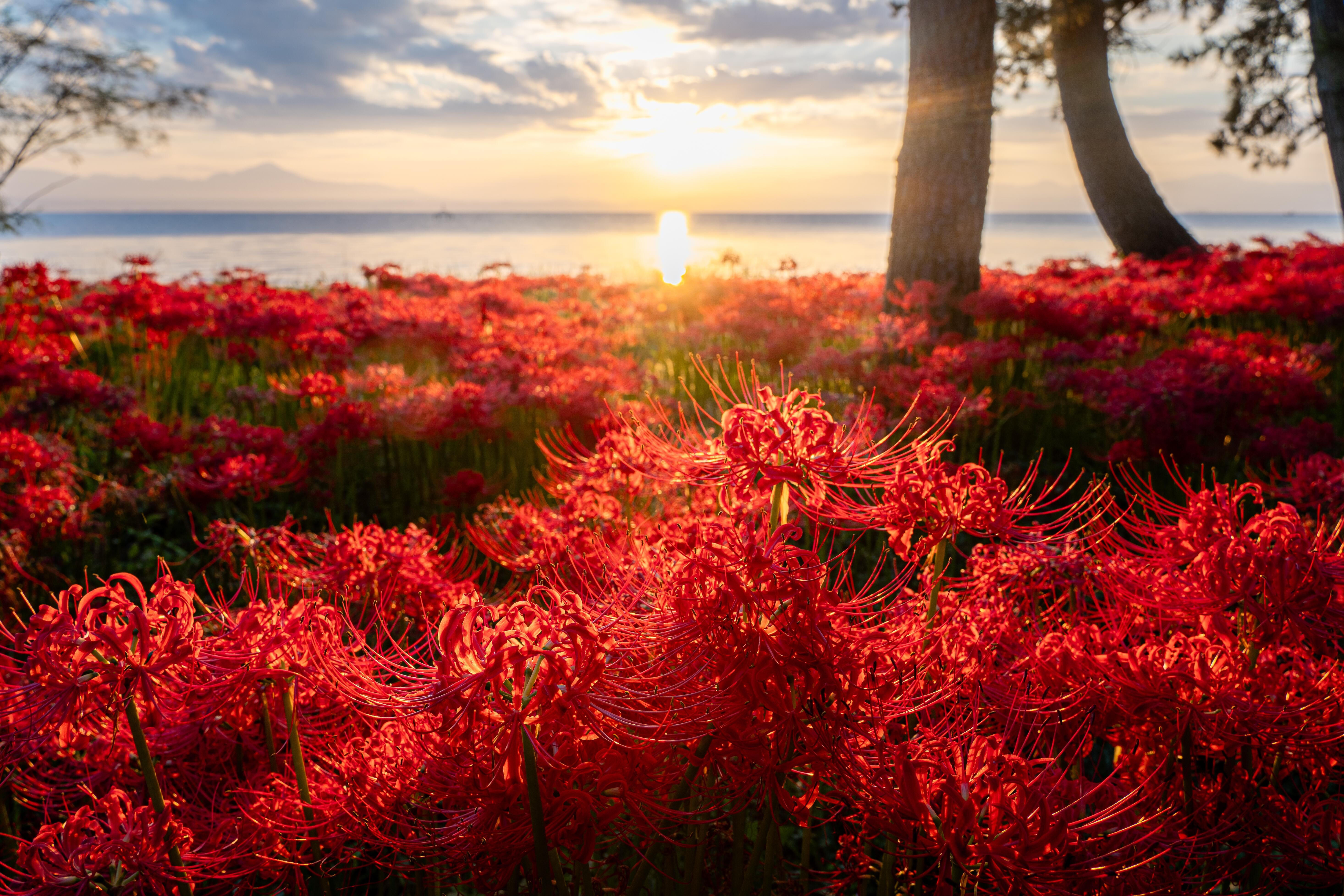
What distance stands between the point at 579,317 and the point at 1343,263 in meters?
9.54

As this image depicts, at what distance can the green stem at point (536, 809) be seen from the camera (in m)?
1.18

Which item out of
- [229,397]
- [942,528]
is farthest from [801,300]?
[942,528]

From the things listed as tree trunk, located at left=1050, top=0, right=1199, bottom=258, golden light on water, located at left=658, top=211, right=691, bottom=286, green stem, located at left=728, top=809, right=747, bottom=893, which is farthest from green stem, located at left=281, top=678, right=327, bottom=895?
tree trunk, located at left=1050, top=0, right=1199, bottom=258

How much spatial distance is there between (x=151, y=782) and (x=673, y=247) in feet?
207

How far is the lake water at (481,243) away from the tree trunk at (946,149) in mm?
2495

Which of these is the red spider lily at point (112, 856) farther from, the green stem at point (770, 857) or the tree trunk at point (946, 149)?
the tree trunk at point (946, 149)

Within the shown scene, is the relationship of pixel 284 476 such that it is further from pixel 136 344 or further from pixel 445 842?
pixel 136 344

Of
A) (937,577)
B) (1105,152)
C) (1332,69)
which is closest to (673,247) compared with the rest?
(1105,152)

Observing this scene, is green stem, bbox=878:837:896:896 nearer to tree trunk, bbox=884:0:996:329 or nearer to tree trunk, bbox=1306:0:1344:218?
tree trunk, bbox=884:0:996:329

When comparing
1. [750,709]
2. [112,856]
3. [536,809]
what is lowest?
[112,856]

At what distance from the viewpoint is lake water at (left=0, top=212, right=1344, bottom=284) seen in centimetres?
2789

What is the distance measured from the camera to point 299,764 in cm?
149

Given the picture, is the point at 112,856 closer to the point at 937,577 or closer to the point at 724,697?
the point at 724,697

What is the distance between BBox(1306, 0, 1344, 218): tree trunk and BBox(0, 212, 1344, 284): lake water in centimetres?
148
